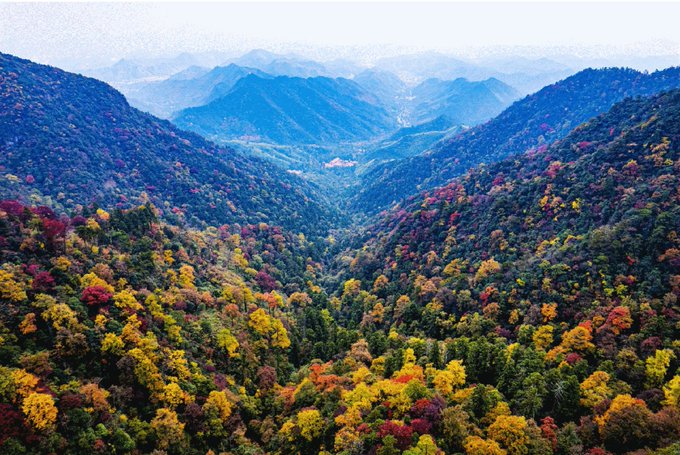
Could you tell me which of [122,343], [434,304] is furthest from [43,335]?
[434,304]

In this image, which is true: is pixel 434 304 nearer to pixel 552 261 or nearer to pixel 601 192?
pixel 552 261

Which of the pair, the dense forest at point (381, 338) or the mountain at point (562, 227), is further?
the mountain at point (562, 227)

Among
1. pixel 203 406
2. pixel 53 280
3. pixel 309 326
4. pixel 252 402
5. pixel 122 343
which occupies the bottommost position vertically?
pixel 309 326

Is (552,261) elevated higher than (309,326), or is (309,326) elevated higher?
(552,261)

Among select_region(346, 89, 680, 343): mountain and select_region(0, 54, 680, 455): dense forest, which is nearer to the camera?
select_region(0, 54, 680, 455): dense forest

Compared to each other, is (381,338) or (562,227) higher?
(562,227)

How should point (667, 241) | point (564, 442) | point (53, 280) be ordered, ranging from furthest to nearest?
point (667, 241) → point (53, 280) → point (564, 442)

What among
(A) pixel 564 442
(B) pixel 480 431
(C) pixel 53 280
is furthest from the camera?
(C) pixel 53 280

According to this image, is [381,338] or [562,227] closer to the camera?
[381,338]
